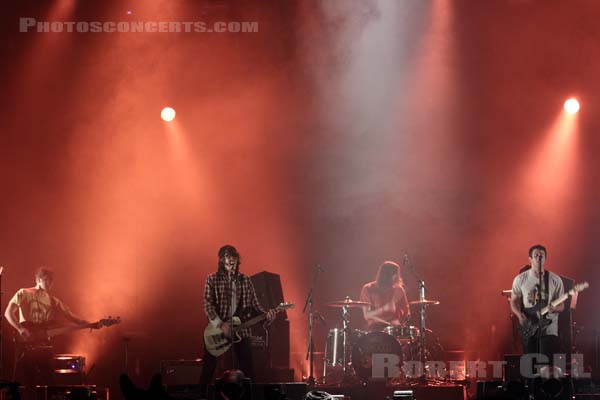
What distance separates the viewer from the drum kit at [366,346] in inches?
468

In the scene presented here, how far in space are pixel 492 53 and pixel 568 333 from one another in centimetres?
524

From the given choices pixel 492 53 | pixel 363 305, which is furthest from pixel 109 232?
pixel 492 53

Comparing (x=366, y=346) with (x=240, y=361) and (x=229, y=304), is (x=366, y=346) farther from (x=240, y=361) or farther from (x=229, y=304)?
(x=229, y=304)

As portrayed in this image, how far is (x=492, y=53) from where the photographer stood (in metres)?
14.3

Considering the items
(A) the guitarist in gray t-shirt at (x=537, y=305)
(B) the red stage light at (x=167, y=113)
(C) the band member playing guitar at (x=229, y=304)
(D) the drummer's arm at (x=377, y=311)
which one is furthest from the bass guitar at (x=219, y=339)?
(B) the red stage light at (x=167, y=113)

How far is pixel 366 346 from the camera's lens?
38.9 ft

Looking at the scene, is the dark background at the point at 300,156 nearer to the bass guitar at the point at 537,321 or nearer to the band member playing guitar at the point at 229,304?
the band member playing guitar at the point at 229,304

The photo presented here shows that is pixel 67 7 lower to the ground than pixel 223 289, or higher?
higher

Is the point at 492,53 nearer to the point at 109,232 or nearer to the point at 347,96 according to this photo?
the point at 347,96

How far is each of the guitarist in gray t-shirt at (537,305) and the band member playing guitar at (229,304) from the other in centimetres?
275

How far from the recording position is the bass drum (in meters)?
11.8

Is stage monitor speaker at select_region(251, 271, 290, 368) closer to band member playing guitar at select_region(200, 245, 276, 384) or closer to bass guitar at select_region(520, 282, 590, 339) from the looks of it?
band member playing guitar at select_region(200, 245, 276, 384)

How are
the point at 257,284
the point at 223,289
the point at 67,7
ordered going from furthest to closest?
1. the point at 67,7
2. the point at 257,284
3. the point at 223,289

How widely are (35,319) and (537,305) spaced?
6108 millimetres
